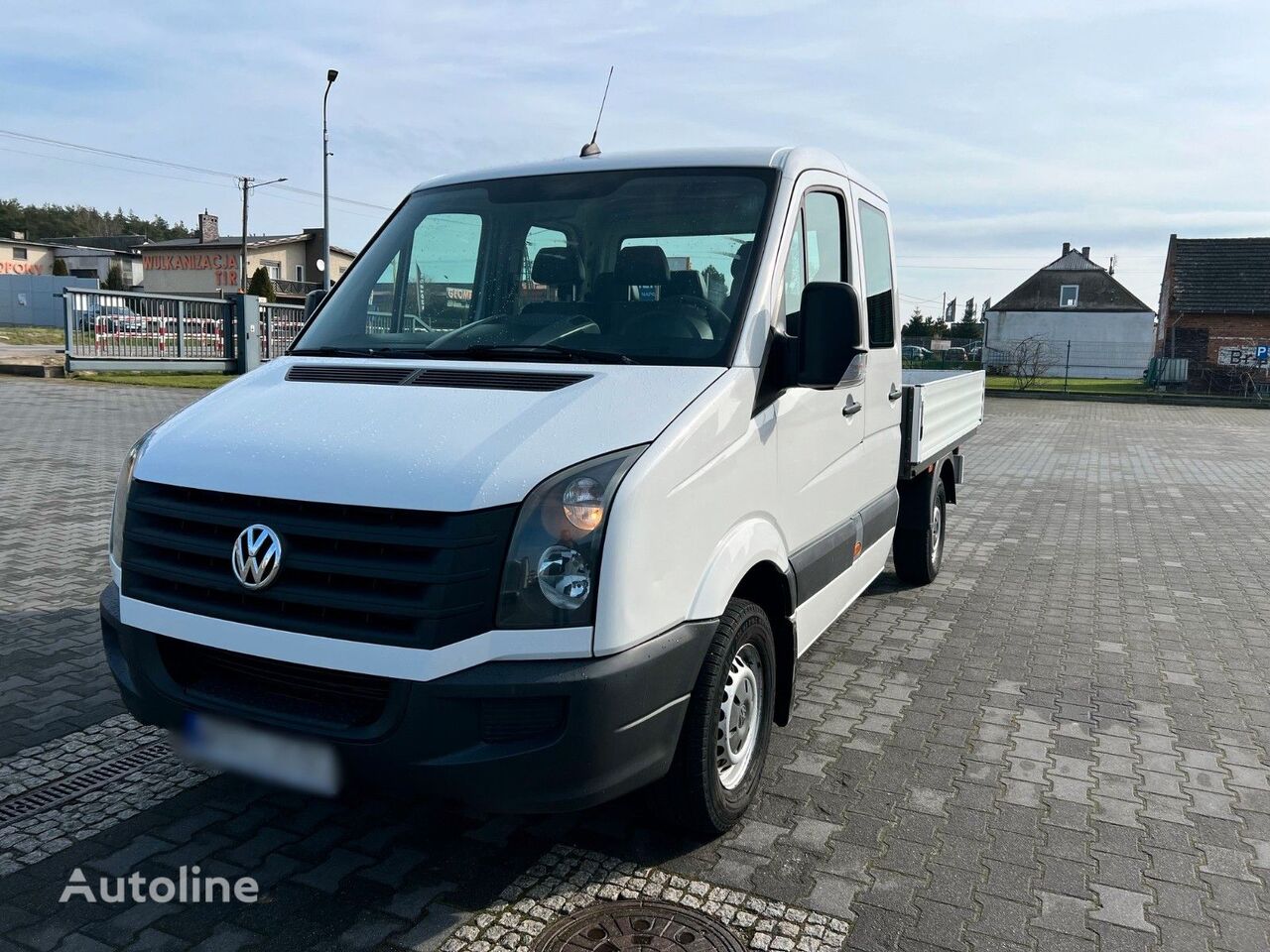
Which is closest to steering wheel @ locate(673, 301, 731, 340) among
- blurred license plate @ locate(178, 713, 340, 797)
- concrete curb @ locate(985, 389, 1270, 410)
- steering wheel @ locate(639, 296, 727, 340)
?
steering wheel @ locate(639, 296, 727, 340)

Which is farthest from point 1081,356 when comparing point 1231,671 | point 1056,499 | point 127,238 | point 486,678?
point 127,238

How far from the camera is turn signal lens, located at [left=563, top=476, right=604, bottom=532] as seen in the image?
2.66 metres

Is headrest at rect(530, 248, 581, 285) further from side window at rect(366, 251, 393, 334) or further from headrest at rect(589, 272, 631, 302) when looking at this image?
side window at rect(366, 251, 393, 334)

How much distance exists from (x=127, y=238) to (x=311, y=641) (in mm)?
115388

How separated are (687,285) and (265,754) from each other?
208 centimetres

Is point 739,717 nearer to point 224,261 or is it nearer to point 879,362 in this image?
point 879,362

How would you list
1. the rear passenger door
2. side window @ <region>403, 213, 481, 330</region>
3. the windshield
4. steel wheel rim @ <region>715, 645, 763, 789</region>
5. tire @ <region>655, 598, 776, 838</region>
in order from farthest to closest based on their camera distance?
the rear passenger door → side window @ <region>403, 213, 481, 330</region> → the windshield → steel wheel rim @ <region>715, 645, 763, 789</region> → tire @ <region>655, 598, 776, 838</region>

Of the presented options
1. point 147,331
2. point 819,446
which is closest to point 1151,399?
point 147,331

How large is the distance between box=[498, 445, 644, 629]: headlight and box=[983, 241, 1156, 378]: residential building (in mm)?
56440

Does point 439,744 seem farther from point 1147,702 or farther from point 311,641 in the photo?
point 1147,702

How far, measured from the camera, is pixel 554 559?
8.70ft

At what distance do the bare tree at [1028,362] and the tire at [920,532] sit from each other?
33.3 m

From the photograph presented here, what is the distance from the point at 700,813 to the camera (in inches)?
128

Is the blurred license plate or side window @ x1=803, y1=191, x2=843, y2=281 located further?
side window @ x1=803, y1=191, x2=843, y2=281
